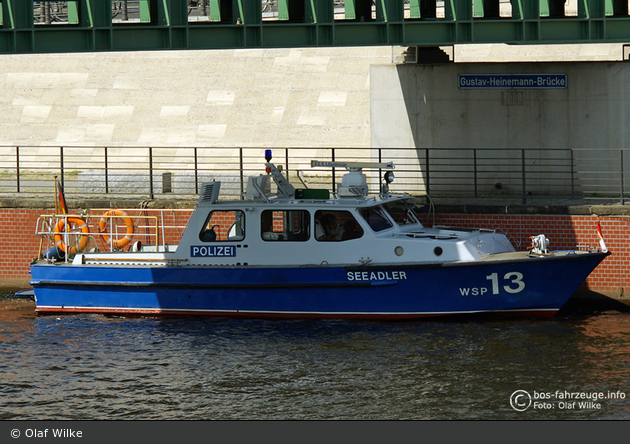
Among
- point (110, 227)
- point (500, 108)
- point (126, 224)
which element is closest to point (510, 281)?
point (500, 108)

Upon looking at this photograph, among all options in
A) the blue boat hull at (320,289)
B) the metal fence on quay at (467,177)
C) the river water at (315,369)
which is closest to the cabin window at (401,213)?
the blue boat hull at (320,289)

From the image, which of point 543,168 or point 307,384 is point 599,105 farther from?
point 307,384

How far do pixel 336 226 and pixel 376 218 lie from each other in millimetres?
728

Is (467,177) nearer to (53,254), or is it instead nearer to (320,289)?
(320,289)

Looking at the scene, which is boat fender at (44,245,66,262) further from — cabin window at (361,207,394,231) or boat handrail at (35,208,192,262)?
cabin window at (361,207,394,231)

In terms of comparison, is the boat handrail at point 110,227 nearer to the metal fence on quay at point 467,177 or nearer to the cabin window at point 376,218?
the metal fence on quay at point 467,177

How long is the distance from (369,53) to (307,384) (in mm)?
16004

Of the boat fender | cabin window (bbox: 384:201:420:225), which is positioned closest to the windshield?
cabin window (bbox: 384:201:420:225)

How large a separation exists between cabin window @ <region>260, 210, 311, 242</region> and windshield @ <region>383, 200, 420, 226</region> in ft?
5.51

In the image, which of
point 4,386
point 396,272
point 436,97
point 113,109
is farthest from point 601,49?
point 4,386

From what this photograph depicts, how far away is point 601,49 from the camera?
21.1m

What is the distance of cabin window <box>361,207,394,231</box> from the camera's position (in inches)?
533

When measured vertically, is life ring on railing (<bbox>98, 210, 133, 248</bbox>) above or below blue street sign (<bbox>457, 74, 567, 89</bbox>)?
below

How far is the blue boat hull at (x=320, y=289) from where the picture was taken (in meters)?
13.0
